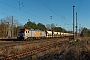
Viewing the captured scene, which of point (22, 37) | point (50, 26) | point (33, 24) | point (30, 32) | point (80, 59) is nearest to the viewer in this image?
point (80, 59)

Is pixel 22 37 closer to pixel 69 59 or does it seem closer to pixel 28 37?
pixel 28 37

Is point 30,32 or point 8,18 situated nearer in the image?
point 30,32

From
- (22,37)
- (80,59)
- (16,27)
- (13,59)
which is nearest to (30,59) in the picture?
(13,59)

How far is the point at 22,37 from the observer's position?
40.5 meters

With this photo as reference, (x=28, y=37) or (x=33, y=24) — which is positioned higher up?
(x=33, y=24)

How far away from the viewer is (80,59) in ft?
33.5

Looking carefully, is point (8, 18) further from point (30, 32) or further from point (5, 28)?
point (30, 32)

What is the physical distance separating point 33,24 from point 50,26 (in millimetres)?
25318

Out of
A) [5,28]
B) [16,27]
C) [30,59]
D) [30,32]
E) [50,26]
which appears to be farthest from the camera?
[50,26]

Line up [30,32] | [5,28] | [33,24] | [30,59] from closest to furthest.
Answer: [30,59], [30,32], [5,28], [33,24]

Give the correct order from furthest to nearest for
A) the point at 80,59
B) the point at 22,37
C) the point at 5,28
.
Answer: the point at 5,28, the point at 22,37, the point at 80,59

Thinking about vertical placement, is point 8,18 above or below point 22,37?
above

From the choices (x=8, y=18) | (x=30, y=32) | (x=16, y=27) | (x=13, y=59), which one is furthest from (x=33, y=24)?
(x=13, y=59)

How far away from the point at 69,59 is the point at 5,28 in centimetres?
6847
